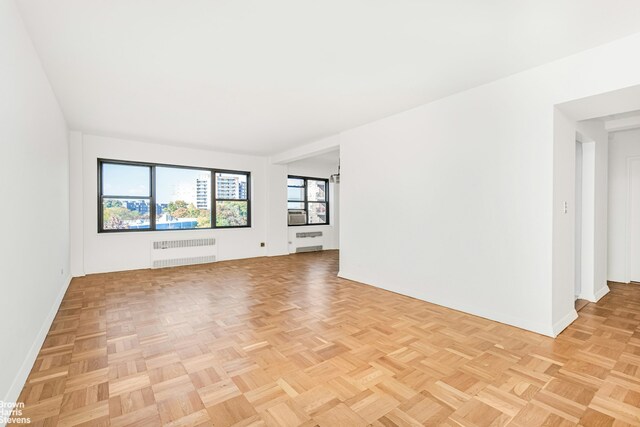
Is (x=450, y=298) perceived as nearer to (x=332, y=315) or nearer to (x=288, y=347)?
(x=332, y=315)

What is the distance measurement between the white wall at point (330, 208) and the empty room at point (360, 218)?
2.90m

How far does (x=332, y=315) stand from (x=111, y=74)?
129 inches

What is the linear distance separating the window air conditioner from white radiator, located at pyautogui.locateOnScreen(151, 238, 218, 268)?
214 centimetres

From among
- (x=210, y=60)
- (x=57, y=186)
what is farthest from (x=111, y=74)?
(x=57, y=186)

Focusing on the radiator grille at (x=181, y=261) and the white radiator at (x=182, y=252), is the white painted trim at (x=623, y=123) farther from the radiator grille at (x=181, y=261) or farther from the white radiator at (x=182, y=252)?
the radiator grille at (x=181, y=261)

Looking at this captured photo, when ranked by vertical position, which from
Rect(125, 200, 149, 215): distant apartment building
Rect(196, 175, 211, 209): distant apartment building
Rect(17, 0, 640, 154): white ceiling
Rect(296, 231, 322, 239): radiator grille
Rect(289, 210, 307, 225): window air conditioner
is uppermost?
Rect(17, 0, 640, 154): white ceiling

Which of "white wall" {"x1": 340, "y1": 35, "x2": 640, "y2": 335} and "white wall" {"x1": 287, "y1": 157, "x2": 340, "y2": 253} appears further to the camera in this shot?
"white wall" {"x1": 287, "y1": 157, "x2": 340, "y2": 253}

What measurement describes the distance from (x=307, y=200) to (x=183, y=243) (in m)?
3.48

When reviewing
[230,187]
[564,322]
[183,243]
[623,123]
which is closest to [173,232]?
[183,243]

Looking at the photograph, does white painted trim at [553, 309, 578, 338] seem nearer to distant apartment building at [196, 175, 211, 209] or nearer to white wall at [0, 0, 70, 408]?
white wall at [0, 0, 70, 408]

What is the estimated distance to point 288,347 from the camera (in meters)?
2.54

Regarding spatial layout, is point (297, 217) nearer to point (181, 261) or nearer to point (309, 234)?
point (309, 234)

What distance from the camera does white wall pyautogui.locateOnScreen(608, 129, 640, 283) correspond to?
15.1 feet

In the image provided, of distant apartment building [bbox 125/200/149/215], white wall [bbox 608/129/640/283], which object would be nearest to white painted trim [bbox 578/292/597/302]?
white wall [bbox 608/129/640/283]
